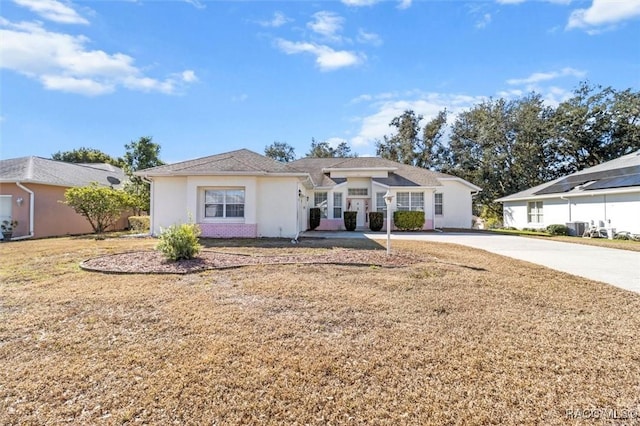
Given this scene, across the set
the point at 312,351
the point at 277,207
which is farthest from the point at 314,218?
the point at 312,351

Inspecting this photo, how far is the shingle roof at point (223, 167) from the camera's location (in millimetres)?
14016

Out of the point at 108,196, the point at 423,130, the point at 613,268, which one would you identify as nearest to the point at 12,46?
the point at 108,196

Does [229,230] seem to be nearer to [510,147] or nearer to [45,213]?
[45,213]

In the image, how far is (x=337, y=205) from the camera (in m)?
21.7

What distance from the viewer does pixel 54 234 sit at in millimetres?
17609

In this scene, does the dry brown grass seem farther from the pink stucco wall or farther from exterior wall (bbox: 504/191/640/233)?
exterior wall (bbox: 504/191/640/233)

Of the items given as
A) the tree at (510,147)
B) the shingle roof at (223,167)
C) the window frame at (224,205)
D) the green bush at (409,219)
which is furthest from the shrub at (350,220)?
the tree at (510,147)

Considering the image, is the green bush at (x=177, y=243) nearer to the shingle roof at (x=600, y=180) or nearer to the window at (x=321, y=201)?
the window at (x=321, y=201)

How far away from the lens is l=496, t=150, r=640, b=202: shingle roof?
1706cm

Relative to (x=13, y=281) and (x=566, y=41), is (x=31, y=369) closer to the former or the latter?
(x=13, y=281)

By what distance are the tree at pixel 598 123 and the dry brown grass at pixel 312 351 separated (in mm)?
31765

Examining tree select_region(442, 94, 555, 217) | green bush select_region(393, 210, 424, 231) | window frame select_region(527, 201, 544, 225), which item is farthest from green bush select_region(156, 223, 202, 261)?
tree select_region(442, 94, 555, 217)

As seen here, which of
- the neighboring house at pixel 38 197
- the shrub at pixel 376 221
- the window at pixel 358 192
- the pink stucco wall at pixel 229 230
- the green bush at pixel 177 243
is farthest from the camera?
the window at pixel 358 192

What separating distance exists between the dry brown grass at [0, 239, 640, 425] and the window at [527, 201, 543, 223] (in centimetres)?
1972
